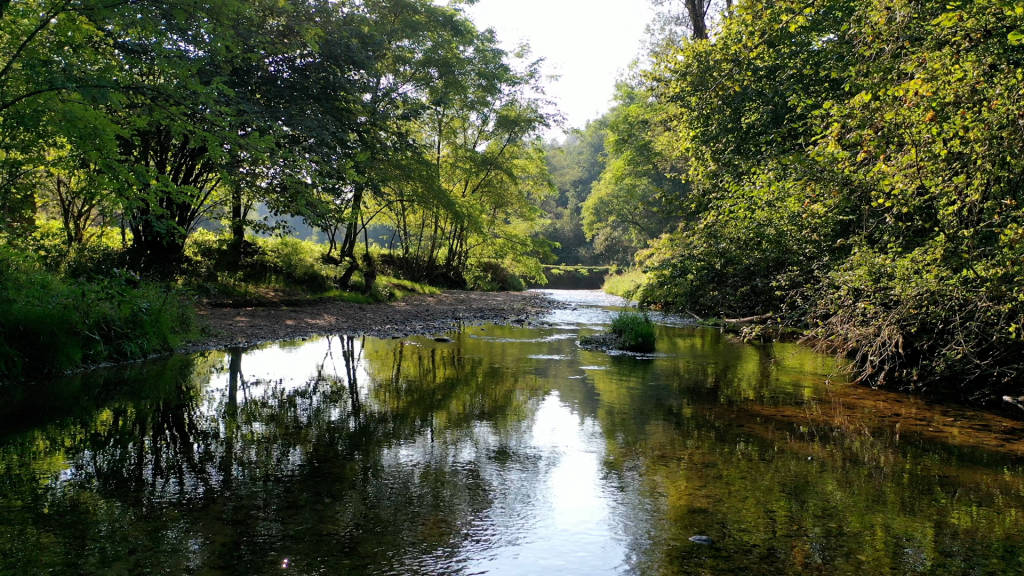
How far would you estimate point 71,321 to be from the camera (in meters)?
7.46

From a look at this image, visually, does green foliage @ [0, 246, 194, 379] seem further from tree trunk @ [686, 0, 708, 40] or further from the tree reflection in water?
tree trunk @ [686, 0, 708, 40]

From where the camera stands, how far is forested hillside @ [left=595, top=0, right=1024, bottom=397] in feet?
18.0

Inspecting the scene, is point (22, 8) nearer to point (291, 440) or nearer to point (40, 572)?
point (291, 440)

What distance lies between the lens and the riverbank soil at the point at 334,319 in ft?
35.4

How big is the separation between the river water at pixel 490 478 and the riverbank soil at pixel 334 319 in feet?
9.31

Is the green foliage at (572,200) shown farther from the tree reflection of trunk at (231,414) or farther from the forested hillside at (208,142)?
the tree reflection of trunk at (231,414)

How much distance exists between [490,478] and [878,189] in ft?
17.8

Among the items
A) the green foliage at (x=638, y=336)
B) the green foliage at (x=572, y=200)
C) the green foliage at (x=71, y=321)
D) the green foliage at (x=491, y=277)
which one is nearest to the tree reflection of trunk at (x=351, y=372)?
the green foliage at (x=71, y=321)

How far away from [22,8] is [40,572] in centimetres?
659

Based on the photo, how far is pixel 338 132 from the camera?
12914 mm

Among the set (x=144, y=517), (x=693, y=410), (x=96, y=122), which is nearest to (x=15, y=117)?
(x=96, y=122)

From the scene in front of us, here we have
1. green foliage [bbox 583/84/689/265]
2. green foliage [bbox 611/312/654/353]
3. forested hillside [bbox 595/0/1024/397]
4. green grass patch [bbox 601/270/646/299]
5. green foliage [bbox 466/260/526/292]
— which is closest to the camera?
forested hillside [bbox 595/0/1024/397]

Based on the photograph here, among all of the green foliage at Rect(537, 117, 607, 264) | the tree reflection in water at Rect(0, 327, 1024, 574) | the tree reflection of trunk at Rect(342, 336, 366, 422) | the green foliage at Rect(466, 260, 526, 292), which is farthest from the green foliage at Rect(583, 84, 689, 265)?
the tree reflection in water at Rect(0, 327, 1024, 574)

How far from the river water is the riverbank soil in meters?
2.84
